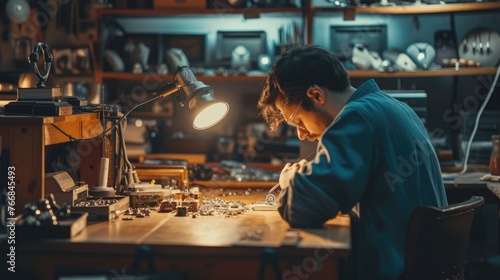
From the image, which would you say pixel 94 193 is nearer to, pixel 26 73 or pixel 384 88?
pixel 26 73

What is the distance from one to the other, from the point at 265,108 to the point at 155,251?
0.85m

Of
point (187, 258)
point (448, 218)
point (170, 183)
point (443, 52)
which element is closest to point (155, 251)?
point (187, 258)

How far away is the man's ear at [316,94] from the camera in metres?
2.49

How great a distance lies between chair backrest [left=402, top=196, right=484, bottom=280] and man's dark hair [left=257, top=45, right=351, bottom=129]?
60 cm

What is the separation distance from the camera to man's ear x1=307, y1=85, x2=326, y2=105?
249cm

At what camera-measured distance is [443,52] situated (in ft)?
16.4

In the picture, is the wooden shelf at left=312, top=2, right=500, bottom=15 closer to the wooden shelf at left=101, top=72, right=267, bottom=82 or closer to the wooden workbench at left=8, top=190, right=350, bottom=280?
the wooden shelf at left=101, top=72, right=267, bottom=82

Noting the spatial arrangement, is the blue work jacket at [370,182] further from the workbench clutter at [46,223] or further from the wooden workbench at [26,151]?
the wooden workbench at [26,151]

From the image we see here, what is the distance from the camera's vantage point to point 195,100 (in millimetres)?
2637

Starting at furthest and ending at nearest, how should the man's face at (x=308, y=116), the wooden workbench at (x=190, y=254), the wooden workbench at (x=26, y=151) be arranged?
the man's face at (x=308, y=116) → the wooden workbench at (x=26, y=151) → the wooden workbench at (x=190, y=254)

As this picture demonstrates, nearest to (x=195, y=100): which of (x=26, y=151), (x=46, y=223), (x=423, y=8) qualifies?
(x=26, y=151)

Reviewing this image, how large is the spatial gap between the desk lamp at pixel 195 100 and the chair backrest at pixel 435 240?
2.95ft

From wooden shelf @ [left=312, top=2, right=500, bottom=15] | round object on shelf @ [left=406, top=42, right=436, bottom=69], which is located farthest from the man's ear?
round object on shelf @ [left=406, top=42, right=436, bottom=69]

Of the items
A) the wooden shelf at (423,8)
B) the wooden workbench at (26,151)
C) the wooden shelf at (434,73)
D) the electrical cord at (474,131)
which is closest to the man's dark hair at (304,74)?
the wooden workbench at (26,151)
